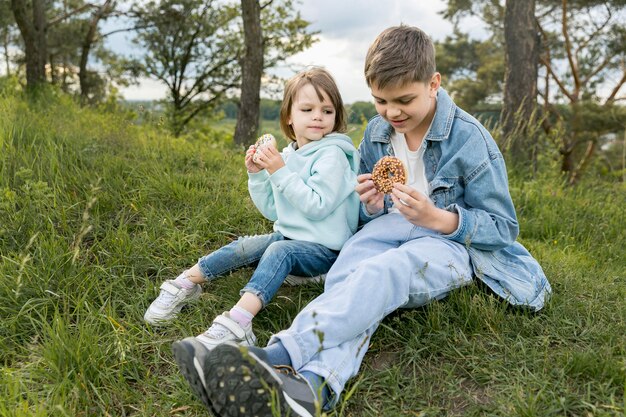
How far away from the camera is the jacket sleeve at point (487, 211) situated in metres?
2.49

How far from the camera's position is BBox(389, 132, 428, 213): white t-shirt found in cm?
274

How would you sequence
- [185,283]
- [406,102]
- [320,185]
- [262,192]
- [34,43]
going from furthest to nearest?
[34,43] < [262,192] < [185,283] < [320,185] < [406,102]

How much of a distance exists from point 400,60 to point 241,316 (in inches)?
49.1

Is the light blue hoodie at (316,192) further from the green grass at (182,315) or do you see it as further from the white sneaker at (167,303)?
the white sneaker at (167,303)

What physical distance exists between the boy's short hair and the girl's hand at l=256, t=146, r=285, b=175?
534 mm

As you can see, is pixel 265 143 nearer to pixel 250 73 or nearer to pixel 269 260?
pixel 269 260

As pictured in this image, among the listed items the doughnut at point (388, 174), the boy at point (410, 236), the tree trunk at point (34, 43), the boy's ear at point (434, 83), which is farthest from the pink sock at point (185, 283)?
the tree trunk at point (34, 43)

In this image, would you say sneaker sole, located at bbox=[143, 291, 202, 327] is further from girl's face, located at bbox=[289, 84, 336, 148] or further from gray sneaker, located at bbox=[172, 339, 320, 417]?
girl's face, located at bbox=[289, 84, 336, 148]

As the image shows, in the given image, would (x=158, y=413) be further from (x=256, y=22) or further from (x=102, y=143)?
(x=256, y=22)

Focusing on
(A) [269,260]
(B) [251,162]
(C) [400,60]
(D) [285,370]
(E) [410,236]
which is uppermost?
(C) [400,60]

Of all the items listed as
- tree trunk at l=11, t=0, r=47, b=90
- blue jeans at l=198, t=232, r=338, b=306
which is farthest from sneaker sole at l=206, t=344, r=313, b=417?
tree trunk at l=11, t=0, r=47, b=90

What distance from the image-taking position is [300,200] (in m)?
2.65

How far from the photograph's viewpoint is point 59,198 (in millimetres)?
3658

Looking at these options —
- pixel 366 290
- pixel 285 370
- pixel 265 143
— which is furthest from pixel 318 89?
pixel 285 370
